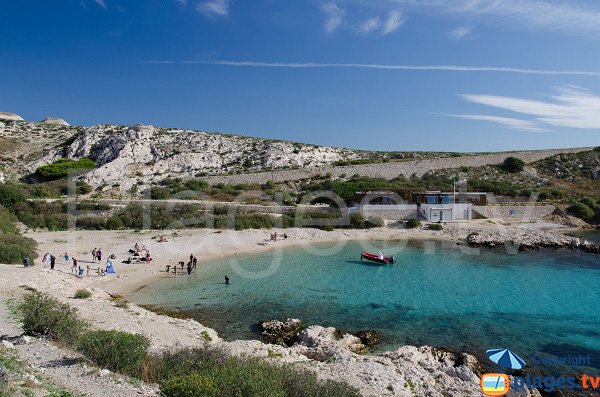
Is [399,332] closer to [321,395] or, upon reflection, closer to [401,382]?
[401,382]

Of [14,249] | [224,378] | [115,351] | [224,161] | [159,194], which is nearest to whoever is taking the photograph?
[224,378]

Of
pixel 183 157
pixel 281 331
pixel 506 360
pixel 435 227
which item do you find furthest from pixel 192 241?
pixel 183 157

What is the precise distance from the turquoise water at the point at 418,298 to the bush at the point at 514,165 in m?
41.5

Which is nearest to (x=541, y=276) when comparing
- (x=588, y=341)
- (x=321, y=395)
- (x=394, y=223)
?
(x=588, y=341)

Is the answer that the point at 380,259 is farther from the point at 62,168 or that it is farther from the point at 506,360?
the point at 62,168

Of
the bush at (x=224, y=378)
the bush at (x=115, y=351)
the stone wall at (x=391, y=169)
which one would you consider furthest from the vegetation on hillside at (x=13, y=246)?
the stone wall at (x=391, y=169)

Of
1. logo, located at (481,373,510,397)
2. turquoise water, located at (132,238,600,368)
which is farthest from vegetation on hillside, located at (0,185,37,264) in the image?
logo, located at (481,373,510,397)

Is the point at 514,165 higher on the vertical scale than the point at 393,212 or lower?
higher

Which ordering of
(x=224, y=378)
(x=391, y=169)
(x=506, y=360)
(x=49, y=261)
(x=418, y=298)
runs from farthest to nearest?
1. (x=391, y=169)
2. (x=49, y=261)
3. (x=418, y=298)
4. (x=506, y=360)
5. (x=224, y=378)

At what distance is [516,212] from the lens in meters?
50.0

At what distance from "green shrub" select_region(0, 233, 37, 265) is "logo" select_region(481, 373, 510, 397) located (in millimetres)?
24675

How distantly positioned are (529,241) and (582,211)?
1839 cm

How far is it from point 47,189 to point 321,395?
5558 cm

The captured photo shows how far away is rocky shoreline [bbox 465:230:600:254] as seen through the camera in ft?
117
